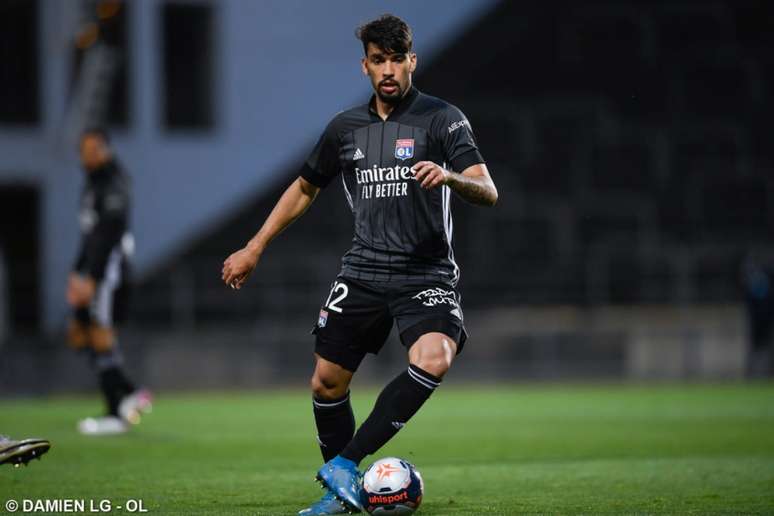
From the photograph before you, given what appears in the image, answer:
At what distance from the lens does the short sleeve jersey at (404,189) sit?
620 cm

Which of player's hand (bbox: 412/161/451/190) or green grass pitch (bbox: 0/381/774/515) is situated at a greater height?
player's hand (bbox: 412/161/451/190)

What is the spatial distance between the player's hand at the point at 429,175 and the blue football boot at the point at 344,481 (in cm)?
124

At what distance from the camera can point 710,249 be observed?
21.7 meters

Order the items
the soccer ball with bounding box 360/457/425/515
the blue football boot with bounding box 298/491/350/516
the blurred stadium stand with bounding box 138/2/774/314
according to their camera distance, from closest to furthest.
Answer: the soccer ball with bounding box 360/457/425/515
the blue football boot with bounding box 298/491/350/516
the blurred stadium stand with bounding box 138/2/774/314

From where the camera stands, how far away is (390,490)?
584 centimetres

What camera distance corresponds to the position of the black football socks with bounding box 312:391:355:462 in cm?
641

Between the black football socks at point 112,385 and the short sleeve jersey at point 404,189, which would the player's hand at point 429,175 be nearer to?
the short sleeve jersey at point 404,189

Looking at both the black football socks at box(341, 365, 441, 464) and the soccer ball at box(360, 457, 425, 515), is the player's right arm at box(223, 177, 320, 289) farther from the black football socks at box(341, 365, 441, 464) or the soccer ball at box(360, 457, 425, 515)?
the soccer ball at box(360, 457, 425, 515)

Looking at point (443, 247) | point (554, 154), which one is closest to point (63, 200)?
point (554, 154)

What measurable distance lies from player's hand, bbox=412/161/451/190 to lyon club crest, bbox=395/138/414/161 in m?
0.55

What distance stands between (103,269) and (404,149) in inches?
215
